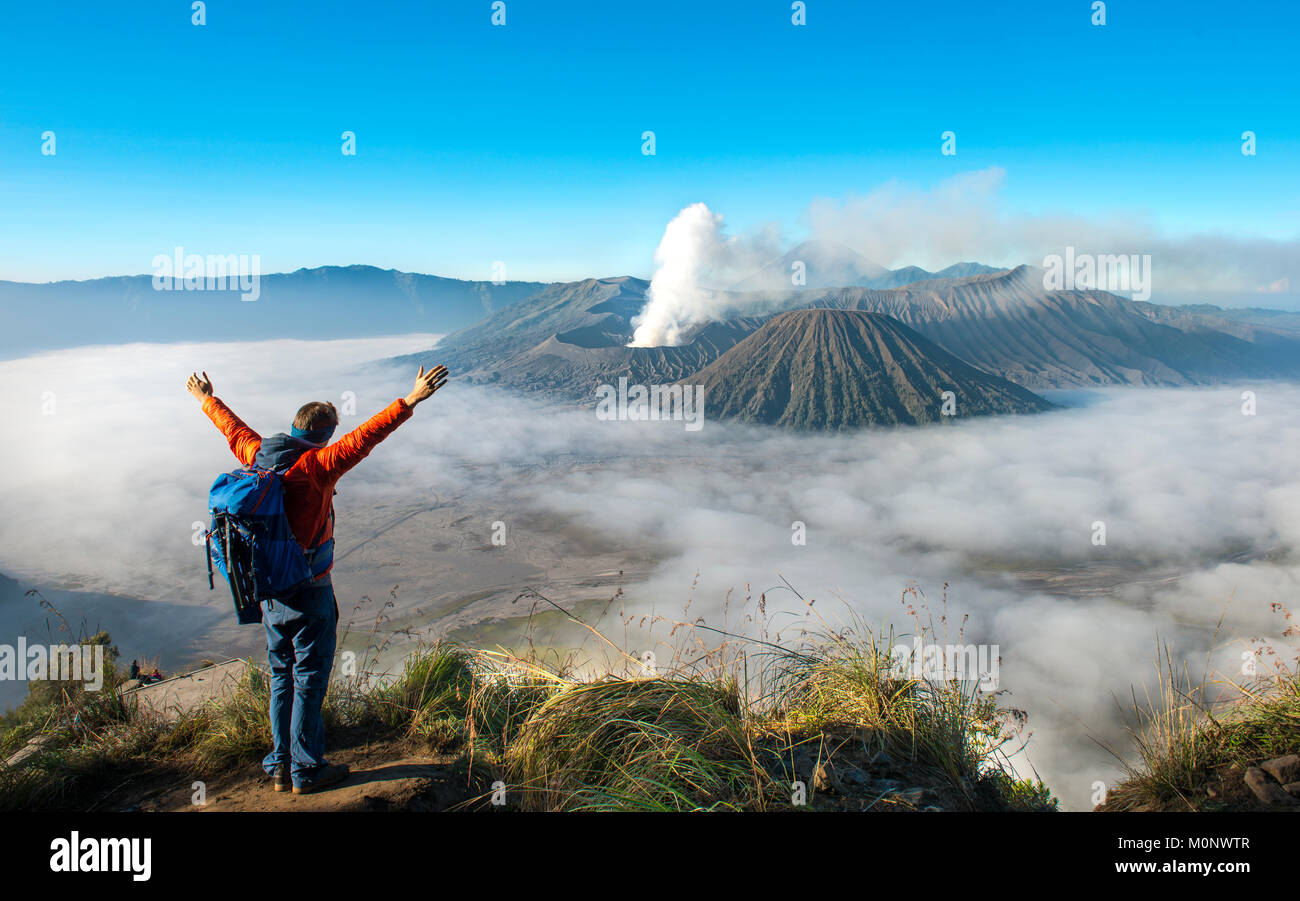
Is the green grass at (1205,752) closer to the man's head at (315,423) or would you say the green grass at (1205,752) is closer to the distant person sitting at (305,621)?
the distant person sitting at (305,621)

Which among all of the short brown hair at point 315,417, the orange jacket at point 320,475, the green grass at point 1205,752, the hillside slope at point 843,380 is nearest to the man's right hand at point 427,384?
the orange jacket at point 320,475

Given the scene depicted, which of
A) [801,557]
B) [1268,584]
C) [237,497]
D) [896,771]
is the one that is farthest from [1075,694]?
[237,497]

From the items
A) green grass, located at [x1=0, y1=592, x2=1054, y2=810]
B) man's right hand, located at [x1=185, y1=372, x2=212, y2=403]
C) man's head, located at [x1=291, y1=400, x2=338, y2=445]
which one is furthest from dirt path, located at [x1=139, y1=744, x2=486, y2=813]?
man's right hand, located at [x1=185, y1=372, x2=212, y2=403]

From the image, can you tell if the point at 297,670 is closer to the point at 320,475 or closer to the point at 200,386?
the point at 320,475

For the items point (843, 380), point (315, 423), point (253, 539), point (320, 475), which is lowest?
point (253, 539)

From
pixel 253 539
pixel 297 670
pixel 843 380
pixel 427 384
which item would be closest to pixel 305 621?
pixel 297 670

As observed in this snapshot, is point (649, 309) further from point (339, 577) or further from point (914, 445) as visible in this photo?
point (339, 577)
